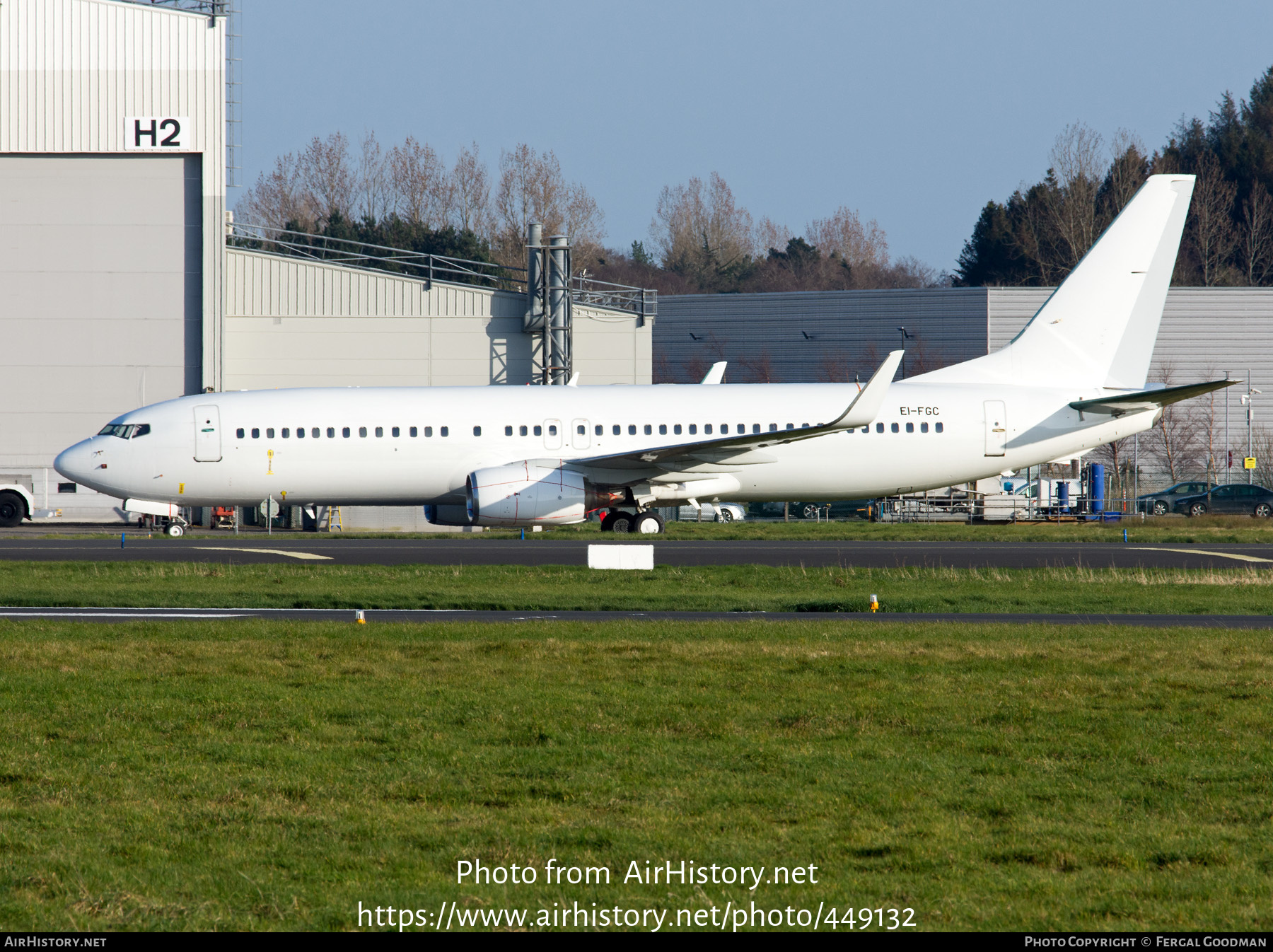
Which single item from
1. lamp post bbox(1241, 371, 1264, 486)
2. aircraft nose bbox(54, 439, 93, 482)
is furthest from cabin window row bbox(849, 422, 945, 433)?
lamp post bbox(1241, 371, 1264, 486)

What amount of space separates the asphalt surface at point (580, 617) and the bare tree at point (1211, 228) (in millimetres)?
84526

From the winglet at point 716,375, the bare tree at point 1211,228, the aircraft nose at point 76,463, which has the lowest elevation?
the aircraft nose at point 76,463

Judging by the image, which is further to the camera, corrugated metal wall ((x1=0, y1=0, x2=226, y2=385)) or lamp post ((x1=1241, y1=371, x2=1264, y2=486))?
lamp post ((x1=1241, y1=371, x2=1264, y2=486))

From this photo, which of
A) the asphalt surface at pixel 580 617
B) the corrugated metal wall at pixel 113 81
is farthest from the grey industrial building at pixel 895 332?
the asphalt surface at pixel 580 617

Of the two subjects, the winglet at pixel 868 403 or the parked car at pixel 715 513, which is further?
the parked car at pixel 715 513

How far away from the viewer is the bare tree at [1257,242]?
3701 inches

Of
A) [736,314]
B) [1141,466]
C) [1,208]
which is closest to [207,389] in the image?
[1,208]

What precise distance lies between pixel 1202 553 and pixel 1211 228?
75997 mm

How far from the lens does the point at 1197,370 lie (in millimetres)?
72375

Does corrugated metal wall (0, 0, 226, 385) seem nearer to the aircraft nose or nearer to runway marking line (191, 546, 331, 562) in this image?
the aircraft nose

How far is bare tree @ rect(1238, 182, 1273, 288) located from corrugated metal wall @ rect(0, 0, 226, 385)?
7398cm

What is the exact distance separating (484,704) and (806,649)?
4.06 m

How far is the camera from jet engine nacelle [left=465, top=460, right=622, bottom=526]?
3095 centimetres

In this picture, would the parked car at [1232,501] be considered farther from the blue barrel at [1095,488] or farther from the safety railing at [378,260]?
the safety railing at [378,260]
